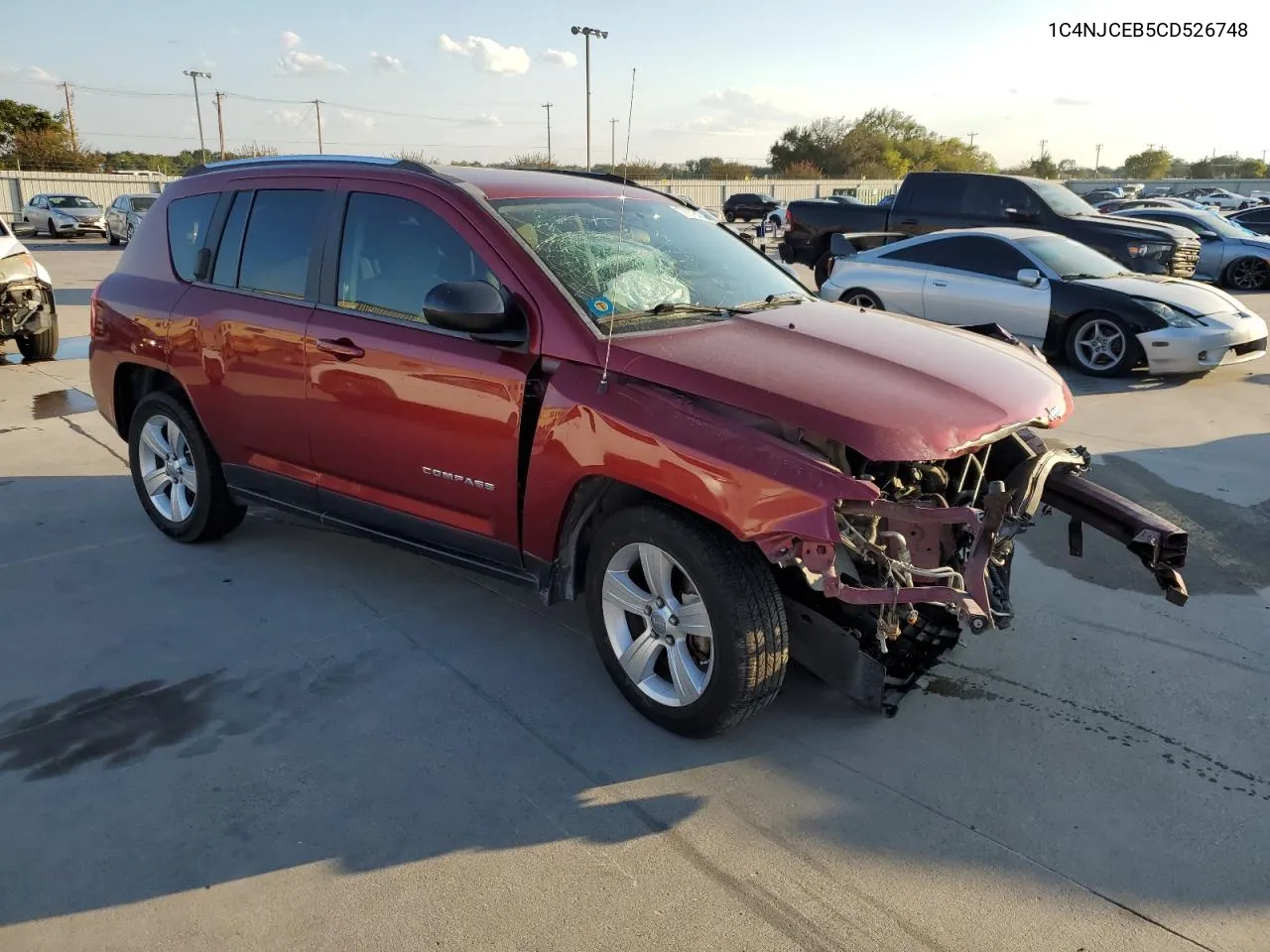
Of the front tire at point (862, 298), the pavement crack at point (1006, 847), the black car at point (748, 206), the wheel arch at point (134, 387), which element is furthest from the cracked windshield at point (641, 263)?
the black car at point (748, 206)

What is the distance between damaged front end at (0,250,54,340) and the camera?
9516 mm

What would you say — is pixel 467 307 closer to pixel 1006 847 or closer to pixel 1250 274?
pixel 1006 847

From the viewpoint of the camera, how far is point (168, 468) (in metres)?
5.14

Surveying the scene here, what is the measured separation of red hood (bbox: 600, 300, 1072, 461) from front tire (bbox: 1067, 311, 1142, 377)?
614 centimetres

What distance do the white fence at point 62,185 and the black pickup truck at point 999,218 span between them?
31973 mm

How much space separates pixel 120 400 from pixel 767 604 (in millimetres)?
4156

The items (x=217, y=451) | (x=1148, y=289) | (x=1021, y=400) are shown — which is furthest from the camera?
(x=1148, y=289)

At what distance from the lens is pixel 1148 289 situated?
9367 mm

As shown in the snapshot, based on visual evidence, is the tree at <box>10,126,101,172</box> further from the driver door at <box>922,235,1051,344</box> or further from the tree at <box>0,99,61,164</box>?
the driver door at <box>922,235,1051,344</box>

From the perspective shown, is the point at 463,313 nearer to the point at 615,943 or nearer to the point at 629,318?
the point at 629,318

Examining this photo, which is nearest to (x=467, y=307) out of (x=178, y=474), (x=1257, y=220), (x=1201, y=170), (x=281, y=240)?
(x=281, y=240)

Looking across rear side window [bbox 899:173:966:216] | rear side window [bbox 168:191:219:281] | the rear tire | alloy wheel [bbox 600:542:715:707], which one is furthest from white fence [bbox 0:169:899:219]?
alloy wheel [bbox 600:542:715:707]

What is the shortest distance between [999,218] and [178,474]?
11.9 metres

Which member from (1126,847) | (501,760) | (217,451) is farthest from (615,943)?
(217,451)
